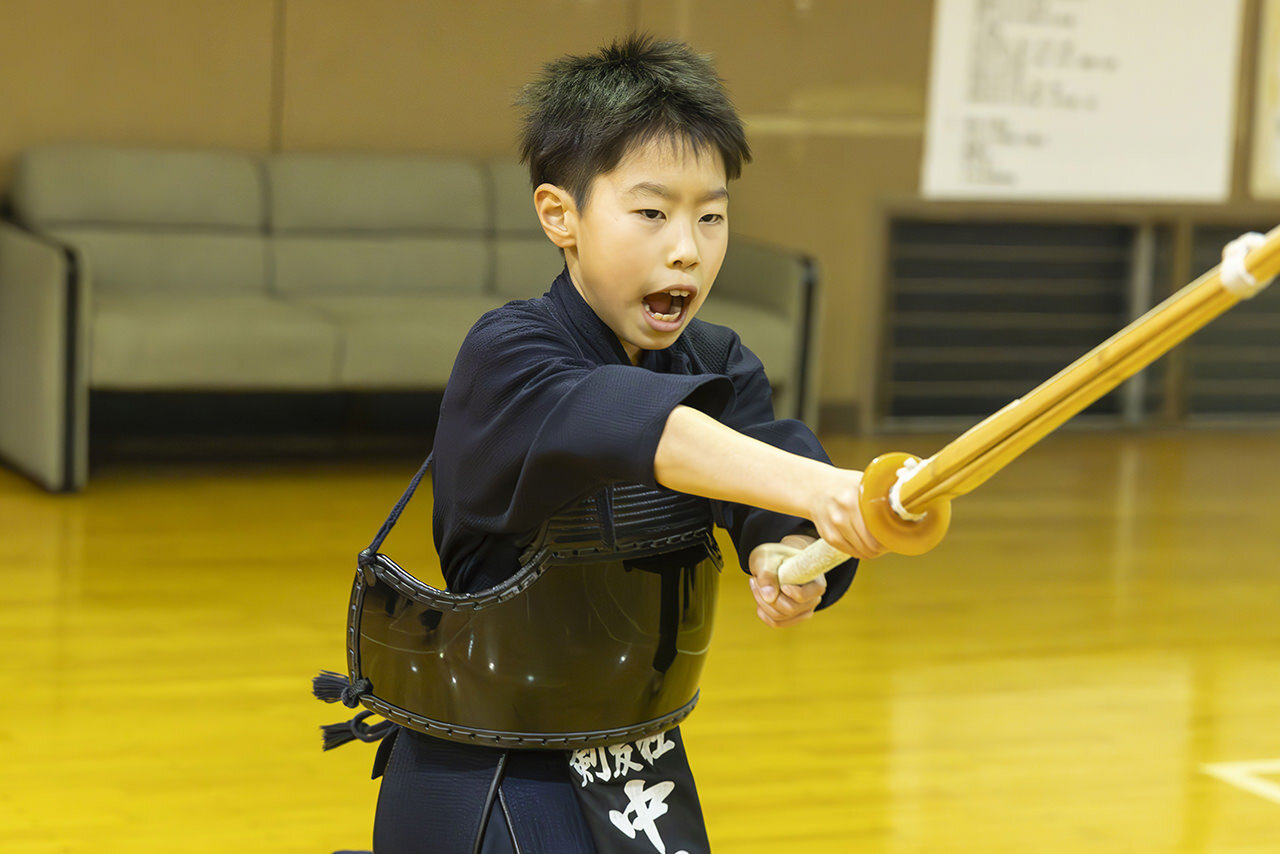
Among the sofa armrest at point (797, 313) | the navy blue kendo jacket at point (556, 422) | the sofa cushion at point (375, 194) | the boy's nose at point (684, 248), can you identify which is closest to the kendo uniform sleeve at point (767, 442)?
the navy blue kendo jacket at point (556, 422)

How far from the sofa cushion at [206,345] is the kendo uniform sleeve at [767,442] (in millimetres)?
3554

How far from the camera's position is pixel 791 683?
10.5 ft

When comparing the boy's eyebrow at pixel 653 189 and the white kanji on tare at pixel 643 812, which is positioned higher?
the boy's eyebrow at pixel 653 189

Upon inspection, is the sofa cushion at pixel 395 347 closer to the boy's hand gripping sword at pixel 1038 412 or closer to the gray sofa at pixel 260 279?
the gray sofa at pixel 260 279

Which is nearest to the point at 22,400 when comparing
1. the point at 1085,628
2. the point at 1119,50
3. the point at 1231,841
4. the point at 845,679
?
the point at 845,679

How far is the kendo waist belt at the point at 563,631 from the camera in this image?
123cm

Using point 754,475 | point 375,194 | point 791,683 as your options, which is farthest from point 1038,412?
point 375,194

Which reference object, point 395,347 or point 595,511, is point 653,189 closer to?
point 595,511

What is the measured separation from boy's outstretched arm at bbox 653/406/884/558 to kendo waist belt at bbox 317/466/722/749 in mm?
180

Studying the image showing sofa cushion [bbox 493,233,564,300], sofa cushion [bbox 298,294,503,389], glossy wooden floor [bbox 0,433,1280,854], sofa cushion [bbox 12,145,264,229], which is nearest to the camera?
glossy wooden floor [bbox 0,433,1280,854]

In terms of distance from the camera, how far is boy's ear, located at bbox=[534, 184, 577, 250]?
1.26 metres

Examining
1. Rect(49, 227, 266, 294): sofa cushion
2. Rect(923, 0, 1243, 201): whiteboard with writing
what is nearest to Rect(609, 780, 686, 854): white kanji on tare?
Rect(49, 227, 266, 294): sofa cushion

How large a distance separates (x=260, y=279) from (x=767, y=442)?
4272 millimetres

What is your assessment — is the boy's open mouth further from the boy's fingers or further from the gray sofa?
the gray sofa
